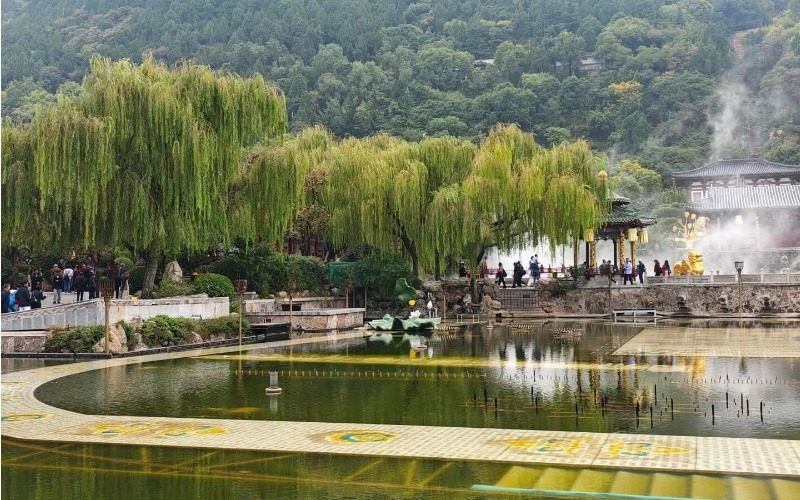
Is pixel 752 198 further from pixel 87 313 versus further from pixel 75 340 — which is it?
pixel 75 340

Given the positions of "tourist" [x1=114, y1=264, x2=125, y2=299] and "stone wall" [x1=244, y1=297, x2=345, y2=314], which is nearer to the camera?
"tourist" [x1=114, y1=264, x2=125, y2=299]

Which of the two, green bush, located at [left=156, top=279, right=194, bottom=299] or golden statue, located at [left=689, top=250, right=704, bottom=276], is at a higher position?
golden statue, located at [left=689, top=250, right=704, bottom=276]

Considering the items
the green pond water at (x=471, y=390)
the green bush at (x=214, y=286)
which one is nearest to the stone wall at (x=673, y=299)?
the green bush at (x=214, y=286)

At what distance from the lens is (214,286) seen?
A: 2988 centimetres

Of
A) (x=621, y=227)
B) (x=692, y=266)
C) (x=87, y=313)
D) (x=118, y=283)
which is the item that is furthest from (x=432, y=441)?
(x=692, y=266)

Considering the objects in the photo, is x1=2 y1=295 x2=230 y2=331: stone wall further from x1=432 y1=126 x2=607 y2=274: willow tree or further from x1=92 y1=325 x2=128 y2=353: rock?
x1=432 y1=126 x2=607 y2=274: willow tree

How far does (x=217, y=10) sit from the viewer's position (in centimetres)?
13125

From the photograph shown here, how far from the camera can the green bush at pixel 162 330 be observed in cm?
2252

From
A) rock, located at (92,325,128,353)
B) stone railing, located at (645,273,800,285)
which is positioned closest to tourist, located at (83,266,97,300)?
rock, located at (92,325,128,353)

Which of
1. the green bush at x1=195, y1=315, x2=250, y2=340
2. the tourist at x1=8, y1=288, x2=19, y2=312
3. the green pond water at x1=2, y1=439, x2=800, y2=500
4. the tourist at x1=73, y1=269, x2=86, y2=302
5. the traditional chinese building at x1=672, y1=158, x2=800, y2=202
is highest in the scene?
the traditional chinese building at x1=672, y1=158, x2=800, y2=202

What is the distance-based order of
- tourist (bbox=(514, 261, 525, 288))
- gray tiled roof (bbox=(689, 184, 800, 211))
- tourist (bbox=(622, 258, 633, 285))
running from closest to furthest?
tourist (bbox=(622, 258, 633, 285)), tourist (bbox=(514, 261, 525, 288)), gray tiled roof (bbox=(689, 184, 800, 211))

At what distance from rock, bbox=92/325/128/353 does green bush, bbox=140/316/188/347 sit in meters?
0.85

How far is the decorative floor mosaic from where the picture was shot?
2069 centimetres

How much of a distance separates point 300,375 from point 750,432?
28.6 feet
